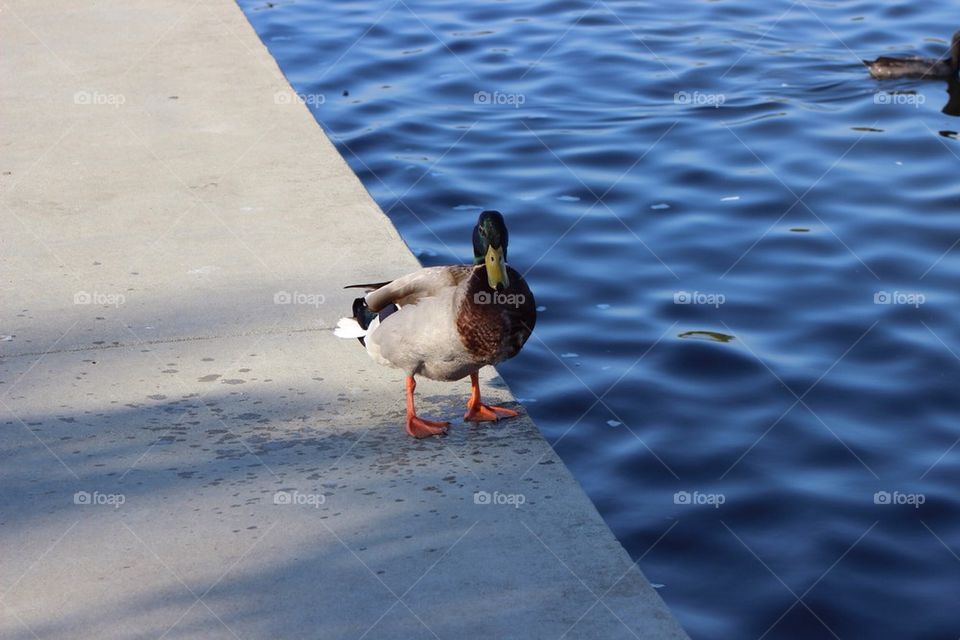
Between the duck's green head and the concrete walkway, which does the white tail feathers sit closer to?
the concrete walkway

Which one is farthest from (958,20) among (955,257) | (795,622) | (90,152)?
(795,622)

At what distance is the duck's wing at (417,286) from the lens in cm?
474

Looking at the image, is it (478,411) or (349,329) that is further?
(349,329)

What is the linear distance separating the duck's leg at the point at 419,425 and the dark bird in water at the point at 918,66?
701cm

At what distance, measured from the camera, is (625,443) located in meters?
5.73

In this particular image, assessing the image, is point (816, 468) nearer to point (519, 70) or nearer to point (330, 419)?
point (330, 419)

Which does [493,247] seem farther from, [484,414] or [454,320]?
[484,414]

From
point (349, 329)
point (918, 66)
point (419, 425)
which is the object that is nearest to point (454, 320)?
point (419, 425)

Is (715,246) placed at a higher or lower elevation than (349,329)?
lower

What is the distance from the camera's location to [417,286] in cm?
477

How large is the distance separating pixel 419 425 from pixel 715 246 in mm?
3432

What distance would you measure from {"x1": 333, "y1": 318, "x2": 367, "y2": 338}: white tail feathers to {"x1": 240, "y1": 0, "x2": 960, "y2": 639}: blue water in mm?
1214

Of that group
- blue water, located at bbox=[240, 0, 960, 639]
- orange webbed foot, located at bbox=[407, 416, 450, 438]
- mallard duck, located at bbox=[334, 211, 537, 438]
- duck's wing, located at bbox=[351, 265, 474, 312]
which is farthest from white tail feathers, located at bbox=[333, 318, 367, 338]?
blue water, located at bbox=[240, 0, 960, 639]

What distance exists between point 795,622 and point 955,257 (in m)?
3.68
